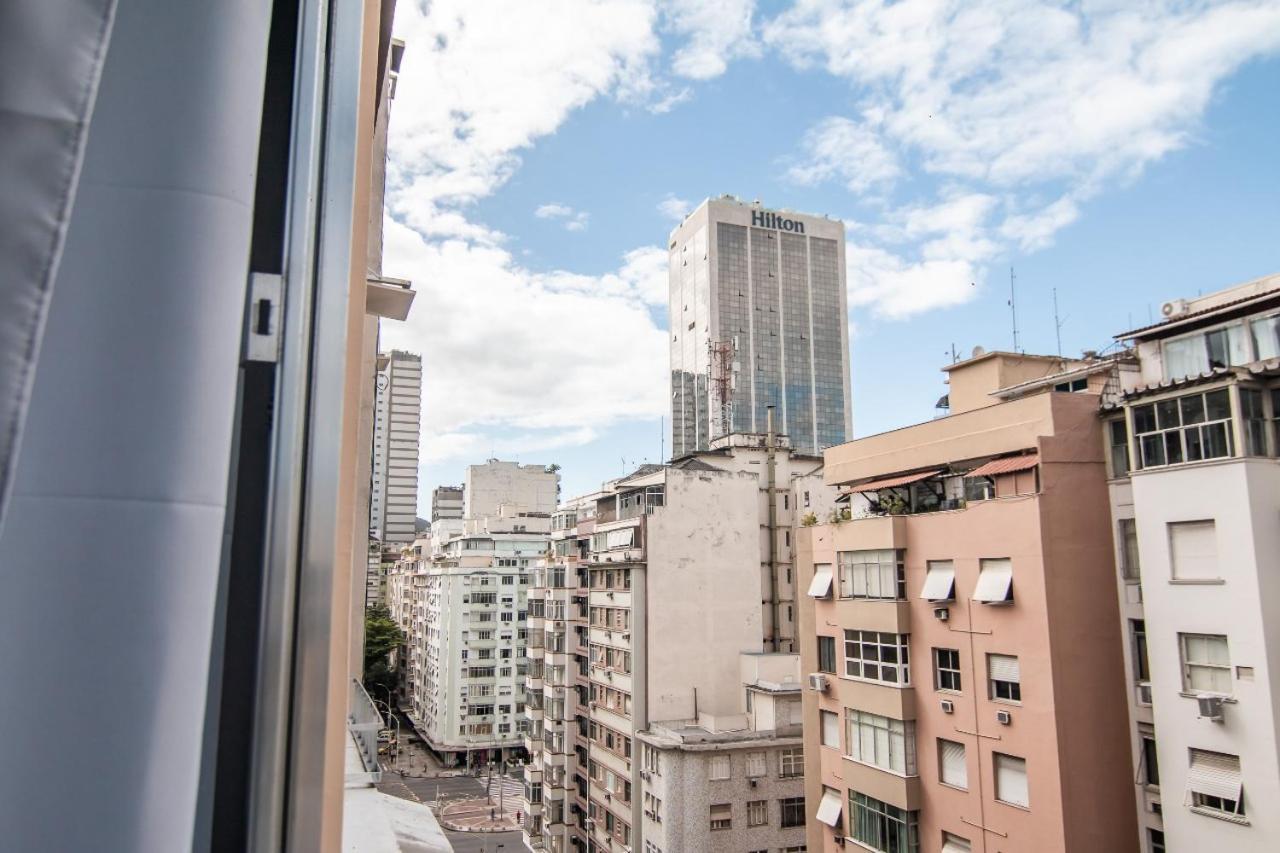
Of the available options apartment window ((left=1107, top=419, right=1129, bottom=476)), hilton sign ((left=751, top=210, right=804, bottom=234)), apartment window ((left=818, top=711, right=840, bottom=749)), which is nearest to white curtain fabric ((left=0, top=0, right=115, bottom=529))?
apartment window ((left=1107, top=419, right=1129, bottom=476))

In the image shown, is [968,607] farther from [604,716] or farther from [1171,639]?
[604,716]

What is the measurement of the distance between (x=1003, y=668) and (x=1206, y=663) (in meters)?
2.59

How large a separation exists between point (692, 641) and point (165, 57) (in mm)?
24045

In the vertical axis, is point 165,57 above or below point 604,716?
above

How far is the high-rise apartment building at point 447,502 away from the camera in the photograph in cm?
8031

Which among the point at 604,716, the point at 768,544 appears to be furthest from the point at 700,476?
the point at 604,716

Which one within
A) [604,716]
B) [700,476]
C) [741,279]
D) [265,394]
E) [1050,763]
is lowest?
[604,716]

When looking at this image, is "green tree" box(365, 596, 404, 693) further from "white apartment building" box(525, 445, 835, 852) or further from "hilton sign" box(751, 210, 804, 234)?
Answer: "hilton sign" box(751, 210, 804, 234)

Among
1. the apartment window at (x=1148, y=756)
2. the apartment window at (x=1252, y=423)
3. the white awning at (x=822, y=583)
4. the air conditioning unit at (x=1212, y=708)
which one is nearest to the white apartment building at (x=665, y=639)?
the white awning at (x=822, y=583)

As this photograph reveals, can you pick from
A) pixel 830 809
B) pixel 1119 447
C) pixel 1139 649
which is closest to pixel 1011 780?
pixel 1139 649

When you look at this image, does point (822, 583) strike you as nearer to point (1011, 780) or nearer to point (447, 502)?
point (1011, 780)

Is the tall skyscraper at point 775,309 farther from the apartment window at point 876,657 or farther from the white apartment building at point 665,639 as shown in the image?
the apartment window at point 876,657

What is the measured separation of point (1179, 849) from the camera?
10070 millimetres

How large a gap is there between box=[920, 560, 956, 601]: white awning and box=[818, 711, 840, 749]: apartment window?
10.7 feet
